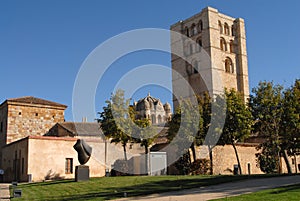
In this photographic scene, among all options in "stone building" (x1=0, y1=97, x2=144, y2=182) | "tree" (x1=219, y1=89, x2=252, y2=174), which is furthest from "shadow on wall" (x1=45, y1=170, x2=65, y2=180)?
"tree" (x1=219, y1=89, x2=252, y2=174)

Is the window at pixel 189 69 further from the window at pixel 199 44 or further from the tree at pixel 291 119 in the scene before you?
the tree at pixel 291 119

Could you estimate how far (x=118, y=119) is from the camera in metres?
26.3

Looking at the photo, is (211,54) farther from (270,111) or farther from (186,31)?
(270,111)

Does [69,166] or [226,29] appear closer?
[69,166]

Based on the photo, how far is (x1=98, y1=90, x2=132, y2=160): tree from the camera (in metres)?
26.4

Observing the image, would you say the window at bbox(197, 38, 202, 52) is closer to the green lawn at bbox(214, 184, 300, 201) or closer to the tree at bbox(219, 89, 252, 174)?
the tree at bbox(219, 89, 252, 174)

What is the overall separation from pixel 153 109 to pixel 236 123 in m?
53.7

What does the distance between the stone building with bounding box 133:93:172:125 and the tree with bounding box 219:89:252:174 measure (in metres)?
49.5

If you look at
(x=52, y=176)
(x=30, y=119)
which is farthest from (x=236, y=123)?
(x=30, y=119)

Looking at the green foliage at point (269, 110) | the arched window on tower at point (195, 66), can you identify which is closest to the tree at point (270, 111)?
the green foliage at point (269, 110)

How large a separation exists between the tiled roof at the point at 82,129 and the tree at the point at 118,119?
7.75m

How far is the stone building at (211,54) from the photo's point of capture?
56094 mm

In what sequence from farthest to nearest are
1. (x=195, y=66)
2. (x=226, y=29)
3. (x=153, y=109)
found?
1. (x=153, y=109)
2. (x=226, y=29)
3. (x=195, y=66)

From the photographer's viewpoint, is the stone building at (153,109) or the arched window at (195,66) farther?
the stone building at (153,109)
